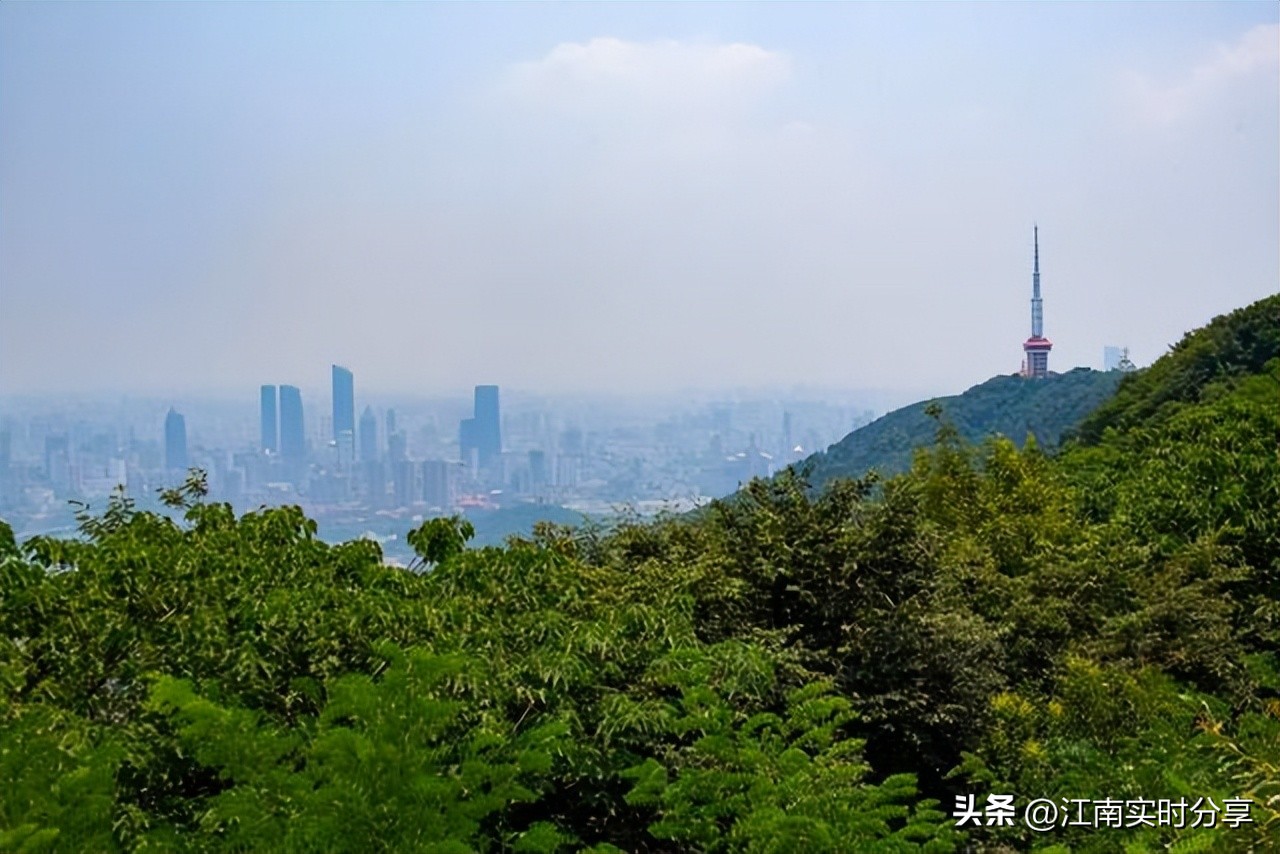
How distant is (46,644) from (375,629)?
1.20m

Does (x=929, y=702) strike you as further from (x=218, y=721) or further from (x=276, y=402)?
(x=276, y=402)

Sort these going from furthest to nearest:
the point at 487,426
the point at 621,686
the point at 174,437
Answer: the point at 487,426 < the point at 174,437 < the point at 621,686

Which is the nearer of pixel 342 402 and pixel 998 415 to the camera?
pixel 342 402

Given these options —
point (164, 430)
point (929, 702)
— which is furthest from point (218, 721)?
point (164, 430)

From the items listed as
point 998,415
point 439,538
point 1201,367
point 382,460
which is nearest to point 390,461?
point 382,460

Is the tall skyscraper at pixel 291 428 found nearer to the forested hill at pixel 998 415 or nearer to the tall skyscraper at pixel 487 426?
the tall skyscraper at pixel 487 426

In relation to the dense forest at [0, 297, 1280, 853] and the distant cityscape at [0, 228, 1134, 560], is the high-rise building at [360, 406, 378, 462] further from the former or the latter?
the dense forest at [0, 297, 1280, 853]

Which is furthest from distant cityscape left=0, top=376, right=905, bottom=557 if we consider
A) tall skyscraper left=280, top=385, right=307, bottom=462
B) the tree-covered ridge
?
the tree-covered ridge

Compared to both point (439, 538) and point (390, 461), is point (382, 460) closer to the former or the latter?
point (390, 461)

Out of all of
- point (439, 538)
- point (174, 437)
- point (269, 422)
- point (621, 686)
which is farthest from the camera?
point (269, 422)

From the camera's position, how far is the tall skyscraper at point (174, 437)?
10734 millimetres

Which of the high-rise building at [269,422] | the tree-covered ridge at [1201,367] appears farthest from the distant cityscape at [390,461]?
the tree-covered ridge at [1201,367]

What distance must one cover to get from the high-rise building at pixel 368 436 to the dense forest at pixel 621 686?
7109 millimetres

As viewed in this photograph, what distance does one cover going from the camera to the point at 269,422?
39.8ft
